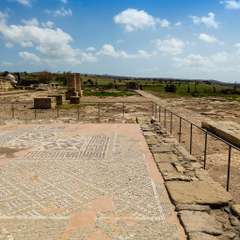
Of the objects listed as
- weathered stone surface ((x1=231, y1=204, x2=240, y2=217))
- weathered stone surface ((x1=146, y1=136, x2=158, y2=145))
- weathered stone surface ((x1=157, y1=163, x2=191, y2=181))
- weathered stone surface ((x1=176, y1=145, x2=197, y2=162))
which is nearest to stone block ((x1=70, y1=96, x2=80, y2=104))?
weathered stone surface ((x1=146, y1=136, x2=158, y2=145))

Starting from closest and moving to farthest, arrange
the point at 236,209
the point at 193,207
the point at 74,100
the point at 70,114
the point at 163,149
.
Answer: the point at 236,209, the point at 193,207, the point at 163,149, the point at 70,114, the point at 74,100

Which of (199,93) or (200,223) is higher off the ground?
(200,223)

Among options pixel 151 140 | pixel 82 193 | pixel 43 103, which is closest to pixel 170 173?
pixel 82 193

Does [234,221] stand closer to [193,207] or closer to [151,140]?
[193,207]

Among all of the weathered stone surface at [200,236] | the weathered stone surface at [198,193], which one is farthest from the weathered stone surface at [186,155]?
the weathered stone surface at [200,236]

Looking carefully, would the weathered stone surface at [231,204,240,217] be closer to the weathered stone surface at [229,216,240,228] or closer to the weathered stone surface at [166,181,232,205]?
the weathered stone surface at [229,216,240,228]

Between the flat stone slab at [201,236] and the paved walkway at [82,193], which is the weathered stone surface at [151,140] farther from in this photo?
the flat stone slab at [201,236]

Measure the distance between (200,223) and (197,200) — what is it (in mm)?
1188

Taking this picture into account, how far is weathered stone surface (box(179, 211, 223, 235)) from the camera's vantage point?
6.05 meters

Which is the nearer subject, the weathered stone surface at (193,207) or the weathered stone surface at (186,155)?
the weathered stone surface at (193,207)

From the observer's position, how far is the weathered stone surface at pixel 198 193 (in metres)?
7.45

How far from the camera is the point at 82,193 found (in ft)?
26.4

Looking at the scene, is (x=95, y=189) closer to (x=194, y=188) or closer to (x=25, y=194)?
(x=25, y=194)

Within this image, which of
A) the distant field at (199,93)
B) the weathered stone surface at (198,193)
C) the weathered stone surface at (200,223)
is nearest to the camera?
the weathered stone surface at (200,223)
